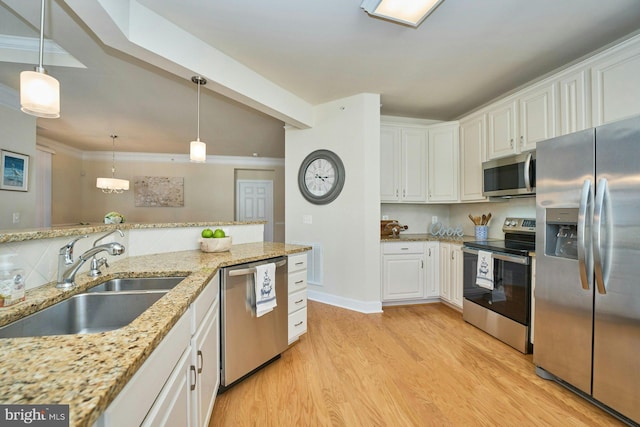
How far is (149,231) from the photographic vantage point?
1.97 m

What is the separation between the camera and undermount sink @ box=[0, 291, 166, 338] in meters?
1.01

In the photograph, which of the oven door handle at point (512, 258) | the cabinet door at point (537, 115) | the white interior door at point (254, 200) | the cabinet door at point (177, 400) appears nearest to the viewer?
the cabinet door at point (177, 400)

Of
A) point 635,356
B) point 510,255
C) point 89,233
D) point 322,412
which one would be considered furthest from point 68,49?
point 635,356

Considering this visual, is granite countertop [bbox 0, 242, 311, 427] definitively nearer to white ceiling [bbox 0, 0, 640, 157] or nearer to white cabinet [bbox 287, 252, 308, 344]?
white cabinet [bbox 287, 252, 308, 344]

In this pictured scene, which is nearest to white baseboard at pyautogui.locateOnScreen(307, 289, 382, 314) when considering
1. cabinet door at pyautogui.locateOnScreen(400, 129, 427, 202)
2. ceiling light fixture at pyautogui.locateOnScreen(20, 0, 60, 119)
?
cabinet door at pyautogui.locateOnScreen(400, 129, 427, 202)

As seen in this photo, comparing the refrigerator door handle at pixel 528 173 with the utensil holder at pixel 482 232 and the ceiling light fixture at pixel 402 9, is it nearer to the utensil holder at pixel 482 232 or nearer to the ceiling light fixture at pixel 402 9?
the utensil holder at pixel 482 232

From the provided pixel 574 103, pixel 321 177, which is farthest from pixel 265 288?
pixel 574 103

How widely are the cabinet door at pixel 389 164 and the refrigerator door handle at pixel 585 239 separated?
6.65ft

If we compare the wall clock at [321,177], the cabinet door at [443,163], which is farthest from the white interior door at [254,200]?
the cabinet door at [443,163]

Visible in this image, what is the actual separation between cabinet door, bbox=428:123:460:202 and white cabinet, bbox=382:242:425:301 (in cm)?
76

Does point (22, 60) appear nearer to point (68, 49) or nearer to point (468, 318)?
point (68, 49)

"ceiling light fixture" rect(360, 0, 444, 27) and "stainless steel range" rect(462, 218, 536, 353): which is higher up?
"ceiling light fixture" rect(360, 0, 444, 27)

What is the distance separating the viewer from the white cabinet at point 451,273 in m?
3.00

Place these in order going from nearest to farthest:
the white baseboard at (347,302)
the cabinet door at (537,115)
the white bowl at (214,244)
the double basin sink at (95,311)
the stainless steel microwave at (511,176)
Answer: the double basin sink at (95,311), the white bowl at (214,244), the cabinet door at (537,115), the stainless steel microwave at (511,176), the white baseboard at (347,302)
